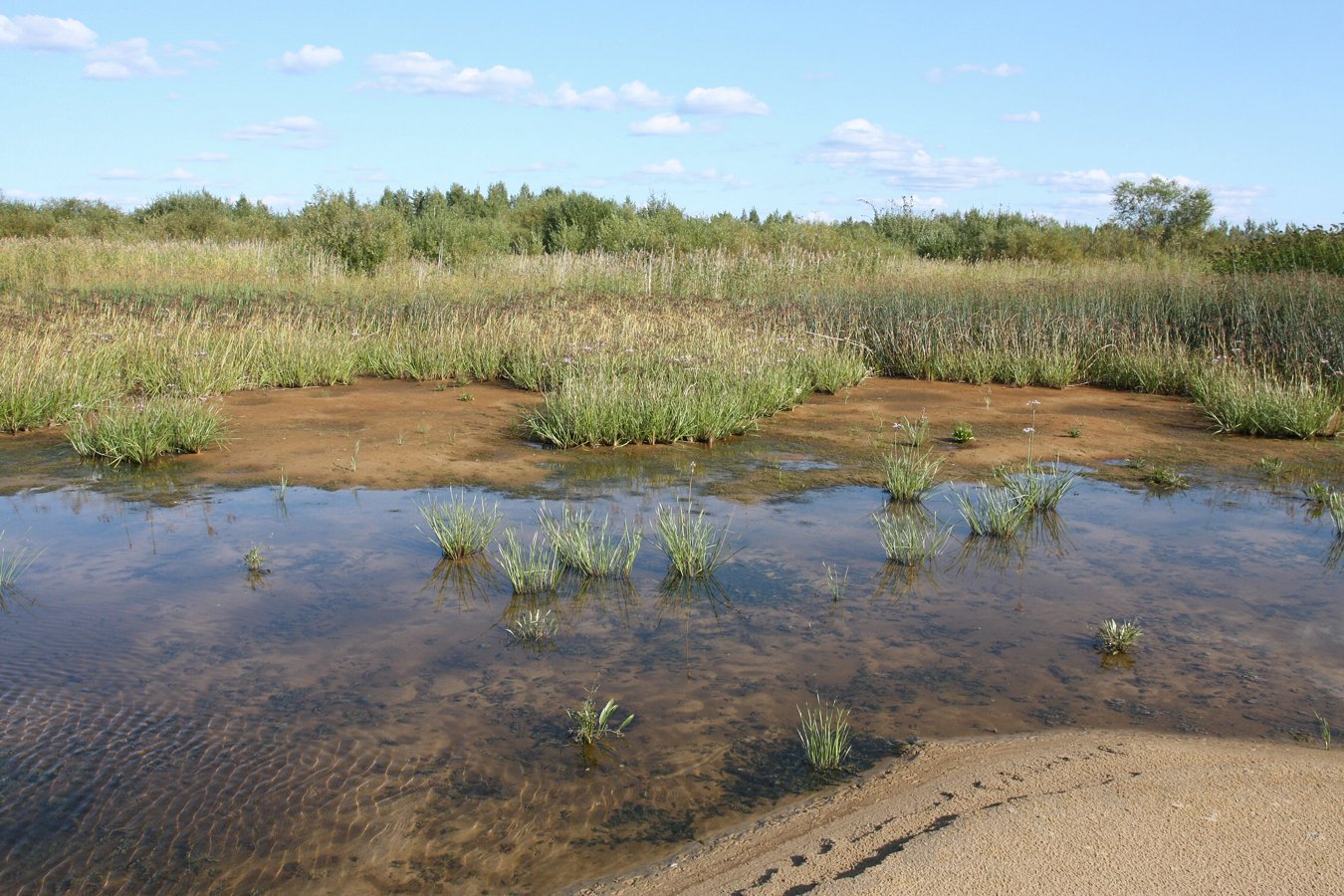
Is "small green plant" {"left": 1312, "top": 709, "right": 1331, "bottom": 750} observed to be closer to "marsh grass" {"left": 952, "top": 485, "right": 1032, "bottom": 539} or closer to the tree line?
"marsh grass" {"left": 952, "top": 485, "right": 1032, "bottom": 539}

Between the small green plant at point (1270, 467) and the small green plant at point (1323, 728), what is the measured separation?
5521 millimetres

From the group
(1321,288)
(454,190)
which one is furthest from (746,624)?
(454,190)

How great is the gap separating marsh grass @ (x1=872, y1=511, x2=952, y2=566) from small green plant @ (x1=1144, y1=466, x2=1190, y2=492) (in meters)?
2.51

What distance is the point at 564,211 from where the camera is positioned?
35500mm

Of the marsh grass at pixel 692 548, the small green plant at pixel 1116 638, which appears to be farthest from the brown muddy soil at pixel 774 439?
the small green plant at pixel 1116 638

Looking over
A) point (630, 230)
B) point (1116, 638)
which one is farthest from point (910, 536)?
point (630, 230)

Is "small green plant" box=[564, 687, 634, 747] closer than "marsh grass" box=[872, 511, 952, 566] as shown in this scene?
Yes

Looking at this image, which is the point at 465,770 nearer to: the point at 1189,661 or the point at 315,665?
the point at 315,665

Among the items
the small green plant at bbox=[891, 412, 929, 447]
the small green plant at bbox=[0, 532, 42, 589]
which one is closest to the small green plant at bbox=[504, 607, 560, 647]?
the small green plant at bbox=[0, 532, 42, 589]

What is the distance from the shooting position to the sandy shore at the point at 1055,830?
314 centimetres

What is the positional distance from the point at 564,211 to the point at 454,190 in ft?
47.8

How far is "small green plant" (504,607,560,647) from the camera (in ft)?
18.1

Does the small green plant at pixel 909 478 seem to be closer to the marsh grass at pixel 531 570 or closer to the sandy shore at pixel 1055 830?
the marsh grass at pixel 531 570

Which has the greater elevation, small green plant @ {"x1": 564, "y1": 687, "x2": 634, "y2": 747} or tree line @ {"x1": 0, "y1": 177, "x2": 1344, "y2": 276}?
tree line @ {"x1": 0, "y1": 177, "x2": 1344, "y2": 276}
